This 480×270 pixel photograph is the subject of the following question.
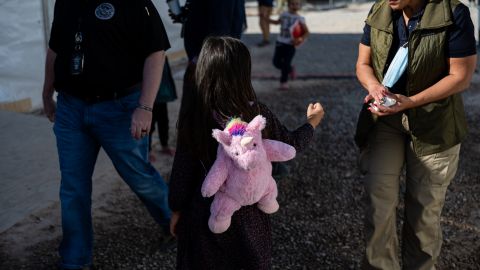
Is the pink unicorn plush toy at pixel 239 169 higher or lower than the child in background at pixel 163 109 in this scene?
higher

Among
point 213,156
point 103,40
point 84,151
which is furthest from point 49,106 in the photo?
point 213,156

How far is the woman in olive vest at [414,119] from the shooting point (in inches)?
108

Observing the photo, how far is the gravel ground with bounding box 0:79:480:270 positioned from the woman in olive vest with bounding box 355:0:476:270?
512mm

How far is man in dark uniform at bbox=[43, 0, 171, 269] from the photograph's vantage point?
10.0 feet

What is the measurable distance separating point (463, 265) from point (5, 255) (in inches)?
102

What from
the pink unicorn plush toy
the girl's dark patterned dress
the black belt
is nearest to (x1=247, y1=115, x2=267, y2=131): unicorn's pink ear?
the pink unicorn plush toy

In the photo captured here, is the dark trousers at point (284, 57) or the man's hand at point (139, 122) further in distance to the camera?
the dark trousers at point (284, 57)

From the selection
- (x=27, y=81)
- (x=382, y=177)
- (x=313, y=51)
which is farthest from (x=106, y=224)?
(x=313, y=51)

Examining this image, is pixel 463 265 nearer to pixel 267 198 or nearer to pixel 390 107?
pixel 390 107

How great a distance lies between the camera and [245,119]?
2.32m

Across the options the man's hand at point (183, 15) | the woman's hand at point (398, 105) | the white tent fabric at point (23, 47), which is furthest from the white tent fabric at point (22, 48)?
the woman's hand at point (398, 105)

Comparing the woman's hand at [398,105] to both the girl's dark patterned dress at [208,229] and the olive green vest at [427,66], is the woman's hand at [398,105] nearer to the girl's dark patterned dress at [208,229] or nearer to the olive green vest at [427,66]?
the olive green vest at [427,66]

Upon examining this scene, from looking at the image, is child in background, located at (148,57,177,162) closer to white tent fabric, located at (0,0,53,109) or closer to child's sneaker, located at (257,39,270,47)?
white tent fabric, located at (0,0,53,109)

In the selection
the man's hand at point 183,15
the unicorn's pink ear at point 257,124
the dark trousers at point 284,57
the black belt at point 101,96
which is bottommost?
the dark trousers at point 284,57
